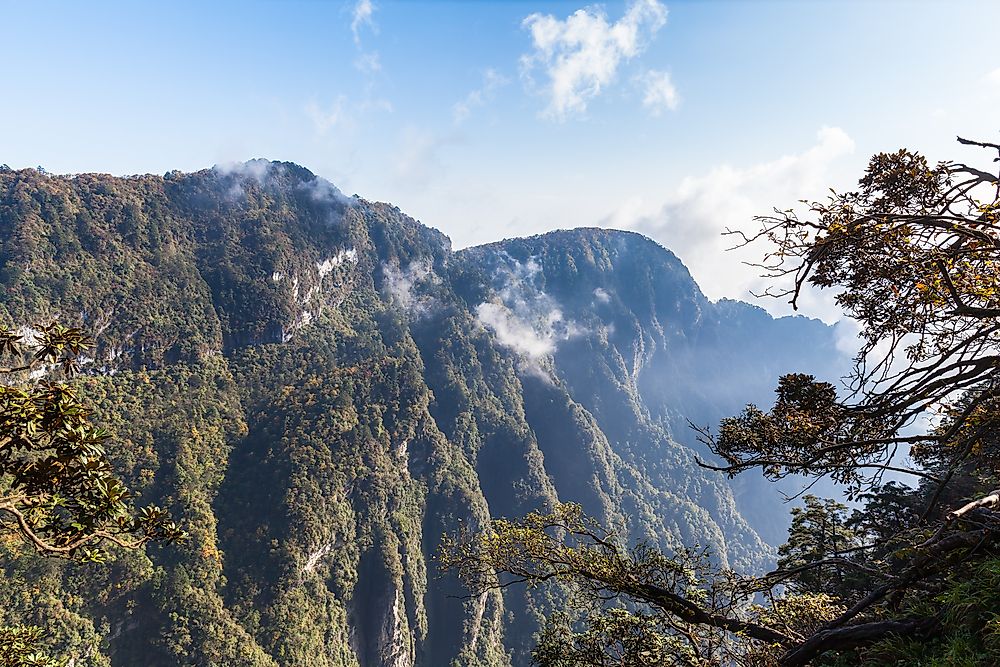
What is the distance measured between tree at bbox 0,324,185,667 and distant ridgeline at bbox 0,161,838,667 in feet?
199

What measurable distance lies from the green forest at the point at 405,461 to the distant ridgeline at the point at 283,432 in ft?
1.93

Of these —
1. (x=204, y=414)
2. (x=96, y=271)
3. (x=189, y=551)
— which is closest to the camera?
(x=189, y=551)

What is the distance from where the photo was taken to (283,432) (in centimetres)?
9038

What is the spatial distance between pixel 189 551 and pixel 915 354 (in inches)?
3294

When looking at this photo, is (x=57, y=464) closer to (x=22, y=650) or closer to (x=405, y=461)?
(x=22, y=650)

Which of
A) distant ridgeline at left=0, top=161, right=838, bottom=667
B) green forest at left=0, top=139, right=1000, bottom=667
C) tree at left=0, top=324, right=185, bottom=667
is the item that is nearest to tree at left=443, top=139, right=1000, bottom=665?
green forest at left=0, top=139, right=1000, bottom=667

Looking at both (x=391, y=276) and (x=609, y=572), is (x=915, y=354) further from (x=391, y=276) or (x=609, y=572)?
(x=391, y=276)

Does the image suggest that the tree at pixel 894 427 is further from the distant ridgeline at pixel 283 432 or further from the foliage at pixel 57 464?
the distant ridgeline at pixel 283 432

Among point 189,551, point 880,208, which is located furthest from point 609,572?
point 189,551

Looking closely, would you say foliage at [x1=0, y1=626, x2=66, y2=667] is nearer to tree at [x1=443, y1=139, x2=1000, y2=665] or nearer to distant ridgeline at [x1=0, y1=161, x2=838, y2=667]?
tree at [x1=443, y1=139, x2=1000, y2=665]

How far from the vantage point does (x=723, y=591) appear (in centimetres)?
686

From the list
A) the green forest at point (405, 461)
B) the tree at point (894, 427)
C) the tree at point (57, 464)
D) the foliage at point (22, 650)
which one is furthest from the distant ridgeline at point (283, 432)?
the tree at point (57, 464)

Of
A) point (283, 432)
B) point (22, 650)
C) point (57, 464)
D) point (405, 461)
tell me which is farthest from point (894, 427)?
point (405, 461)

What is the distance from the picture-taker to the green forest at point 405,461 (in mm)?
4684
